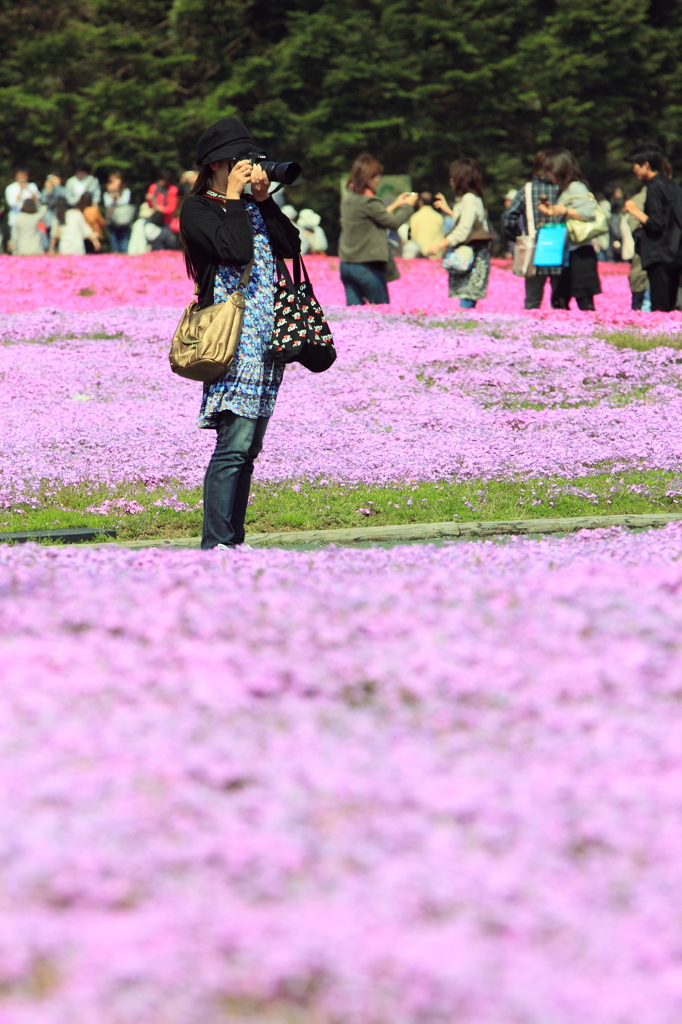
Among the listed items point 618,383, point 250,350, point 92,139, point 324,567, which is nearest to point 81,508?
point 250,350

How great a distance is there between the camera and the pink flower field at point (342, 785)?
125 inches

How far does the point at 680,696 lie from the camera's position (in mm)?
4723

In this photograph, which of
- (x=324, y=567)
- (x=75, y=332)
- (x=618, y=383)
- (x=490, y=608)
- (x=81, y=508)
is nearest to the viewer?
(x=490, y=608)

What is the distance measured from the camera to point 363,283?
803 inches

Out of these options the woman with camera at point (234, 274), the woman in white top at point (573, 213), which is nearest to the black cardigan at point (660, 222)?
the woman in white top at point (573, 213)

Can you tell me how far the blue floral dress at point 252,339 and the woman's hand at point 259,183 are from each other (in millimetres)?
115

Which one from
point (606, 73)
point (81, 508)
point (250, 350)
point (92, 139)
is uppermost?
point (606, 73)

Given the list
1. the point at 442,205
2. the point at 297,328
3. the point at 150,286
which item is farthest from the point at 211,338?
the point at 150,286

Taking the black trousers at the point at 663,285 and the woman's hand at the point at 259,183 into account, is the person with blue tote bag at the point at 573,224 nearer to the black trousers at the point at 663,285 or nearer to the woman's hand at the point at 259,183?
the black trousers at the point at 663,285

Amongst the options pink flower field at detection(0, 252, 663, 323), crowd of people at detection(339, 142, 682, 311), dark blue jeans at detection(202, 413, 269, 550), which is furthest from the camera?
pink flower field at detection(0, 252, 663, 323)

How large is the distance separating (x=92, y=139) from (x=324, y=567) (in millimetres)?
51391

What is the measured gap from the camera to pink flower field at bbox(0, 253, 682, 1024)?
3.19 meters

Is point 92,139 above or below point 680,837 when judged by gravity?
above

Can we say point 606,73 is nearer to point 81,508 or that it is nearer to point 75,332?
point 75,332
